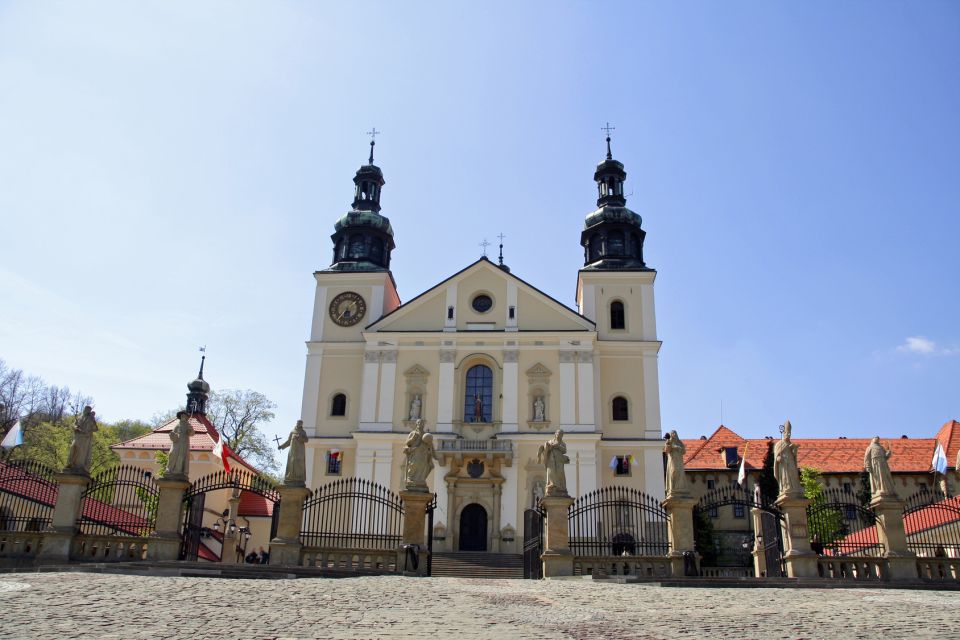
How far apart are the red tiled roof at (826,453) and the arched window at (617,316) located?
39.3 feet

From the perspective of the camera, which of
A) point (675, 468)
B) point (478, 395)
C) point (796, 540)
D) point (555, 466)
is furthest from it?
point (478, 395)

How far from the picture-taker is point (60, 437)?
39.2 meters

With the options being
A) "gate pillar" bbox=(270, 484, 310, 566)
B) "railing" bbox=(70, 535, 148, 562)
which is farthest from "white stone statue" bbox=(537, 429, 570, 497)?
"railing" bbox=(70, 535, 148, 562)

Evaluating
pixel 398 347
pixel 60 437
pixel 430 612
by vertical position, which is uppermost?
pixel 398 347

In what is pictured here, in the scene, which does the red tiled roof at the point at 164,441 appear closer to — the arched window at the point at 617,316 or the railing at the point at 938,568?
the arched window at the point at 617,316

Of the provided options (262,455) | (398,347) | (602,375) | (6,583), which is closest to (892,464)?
(602,375)

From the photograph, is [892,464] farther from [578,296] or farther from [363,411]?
[363,411]

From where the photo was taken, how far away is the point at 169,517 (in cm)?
1662

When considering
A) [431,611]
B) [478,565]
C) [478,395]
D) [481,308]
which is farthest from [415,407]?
[431,611]

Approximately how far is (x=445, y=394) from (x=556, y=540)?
16502 millimetres

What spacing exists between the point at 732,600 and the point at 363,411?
76.4ft

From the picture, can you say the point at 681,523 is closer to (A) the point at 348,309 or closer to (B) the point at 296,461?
(B) the point at 296,461

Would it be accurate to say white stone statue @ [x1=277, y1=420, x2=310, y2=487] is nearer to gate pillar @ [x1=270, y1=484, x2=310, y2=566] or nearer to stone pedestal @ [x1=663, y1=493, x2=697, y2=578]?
gate pillar @ [x1=270, y1=484, x2=310, y2=566]

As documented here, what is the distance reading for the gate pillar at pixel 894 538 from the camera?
53.1 ft
